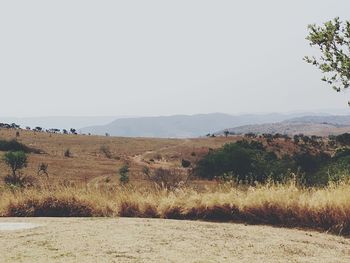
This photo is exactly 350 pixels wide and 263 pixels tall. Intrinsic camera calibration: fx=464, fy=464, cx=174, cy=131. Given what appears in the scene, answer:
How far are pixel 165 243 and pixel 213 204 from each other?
2.45 meters

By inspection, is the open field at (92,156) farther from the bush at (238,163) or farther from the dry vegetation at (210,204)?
the dry vegetation at (210,204)

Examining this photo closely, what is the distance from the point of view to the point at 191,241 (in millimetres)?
6539

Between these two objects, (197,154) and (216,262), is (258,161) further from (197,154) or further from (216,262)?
(197,154)

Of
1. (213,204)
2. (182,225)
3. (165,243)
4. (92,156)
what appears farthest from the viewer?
(92,156)

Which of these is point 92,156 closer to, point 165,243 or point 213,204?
point 213,204

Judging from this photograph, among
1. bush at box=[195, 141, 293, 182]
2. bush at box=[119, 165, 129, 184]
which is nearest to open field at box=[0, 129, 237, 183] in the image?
bush at box=[119, 165, 129, 184]

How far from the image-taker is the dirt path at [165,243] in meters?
5.79

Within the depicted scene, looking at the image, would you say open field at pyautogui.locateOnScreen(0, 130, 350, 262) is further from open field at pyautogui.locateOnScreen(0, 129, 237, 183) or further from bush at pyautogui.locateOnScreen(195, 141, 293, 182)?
open field at pyautogui.locateOnScreen(0, 129, 237, 183)

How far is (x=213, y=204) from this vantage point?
8.72 m

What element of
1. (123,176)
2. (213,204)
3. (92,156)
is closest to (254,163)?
(123,176)

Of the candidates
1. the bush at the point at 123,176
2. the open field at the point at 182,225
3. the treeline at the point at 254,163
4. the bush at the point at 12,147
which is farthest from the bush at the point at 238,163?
the bush at the point at 12,147

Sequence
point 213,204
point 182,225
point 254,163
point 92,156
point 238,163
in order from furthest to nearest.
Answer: point 92,156 < point 238,163 < point 254,163 < point 213,204 < point 182,225

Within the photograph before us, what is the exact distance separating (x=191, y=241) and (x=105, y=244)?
3.93 ft

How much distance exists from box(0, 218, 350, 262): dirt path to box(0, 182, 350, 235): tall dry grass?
48 centimetres
